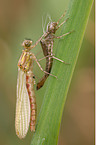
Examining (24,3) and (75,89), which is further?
(24,3)

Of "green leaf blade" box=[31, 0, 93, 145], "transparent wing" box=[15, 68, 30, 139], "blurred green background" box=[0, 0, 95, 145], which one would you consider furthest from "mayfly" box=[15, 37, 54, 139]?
"blurred green background" box=[0, 0, 95, 145]

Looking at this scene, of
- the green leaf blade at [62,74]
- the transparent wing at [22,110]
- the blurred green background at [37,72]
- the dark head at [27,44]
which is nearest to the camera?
the green leaf blade at [62,74]

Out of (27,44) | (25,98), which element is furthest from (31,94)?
(27,44)

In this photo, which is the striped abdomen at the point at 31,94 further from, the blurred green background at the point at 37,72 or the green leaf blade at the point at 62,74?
the blurred green background at the point at 37,72

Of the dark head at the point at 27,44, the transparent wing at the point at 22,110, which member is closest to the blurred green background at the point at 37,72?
the dark head at the point at 27,44

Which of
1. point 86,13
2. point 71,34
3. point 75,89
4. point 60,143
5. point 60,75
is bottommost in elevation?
point 60,143

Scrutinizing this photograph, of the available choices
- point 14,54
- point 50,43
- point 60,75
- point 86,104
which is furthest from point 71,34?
point 86,104

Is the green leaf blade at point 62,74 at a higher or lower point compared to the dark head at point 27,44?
lower

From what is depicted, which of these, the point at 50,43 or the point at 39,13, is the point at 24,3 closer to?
the point at 39,13
